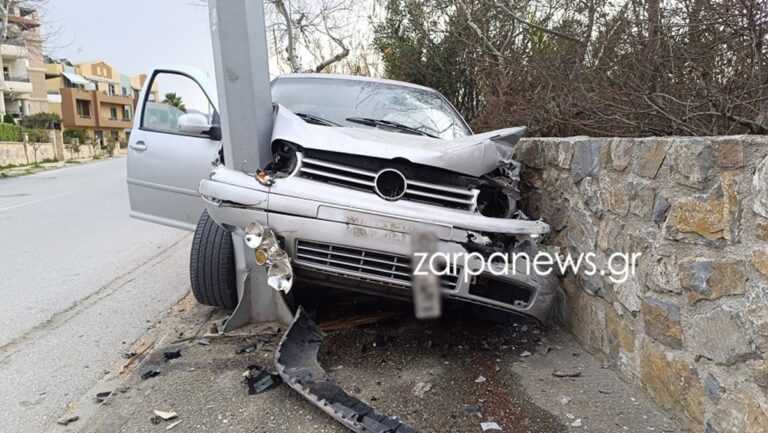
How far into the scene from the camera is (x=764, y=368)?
1805 mm

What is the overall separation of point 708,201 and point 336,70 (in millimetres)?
14018

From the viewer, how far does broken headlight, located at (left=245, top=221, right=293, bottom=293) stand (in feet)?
8.71

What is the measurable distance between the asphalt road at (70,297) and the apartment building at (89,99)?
1844 inches

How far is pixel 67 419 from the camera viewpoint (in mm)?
2545

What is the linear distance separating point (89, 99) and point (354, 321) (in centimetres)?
6108

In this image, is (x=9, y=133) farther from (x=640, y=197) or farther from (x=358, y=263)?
(x=640, y=197)

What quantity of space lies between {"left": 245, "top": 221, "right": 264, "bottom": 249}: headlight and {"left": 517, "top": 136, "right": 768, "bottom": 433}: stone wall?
1.92 metres

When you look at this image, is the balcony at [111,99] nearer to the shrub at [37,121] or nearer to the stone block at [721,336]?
the shrub at [37,121]

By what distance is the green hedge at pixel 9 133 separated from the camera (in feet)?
83.6

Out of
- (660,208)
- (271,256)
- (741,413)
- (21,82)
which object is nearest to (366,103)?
(271,256)

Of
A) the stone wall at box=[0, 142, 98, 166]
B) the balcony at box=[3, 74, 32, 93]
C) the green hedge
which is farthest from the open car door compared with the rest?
the balcony at box=[3, 74, 32, 93]

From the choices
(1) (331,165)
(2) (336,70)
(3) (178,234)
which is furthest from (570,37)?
(2) (336,70)

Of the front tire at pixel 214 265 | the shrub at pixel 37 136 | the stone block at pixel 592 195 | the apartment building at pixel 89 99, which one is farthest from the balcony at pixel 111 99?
the stone block at pixel 592 195

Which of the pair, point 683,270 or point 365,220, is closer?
point 683,270
